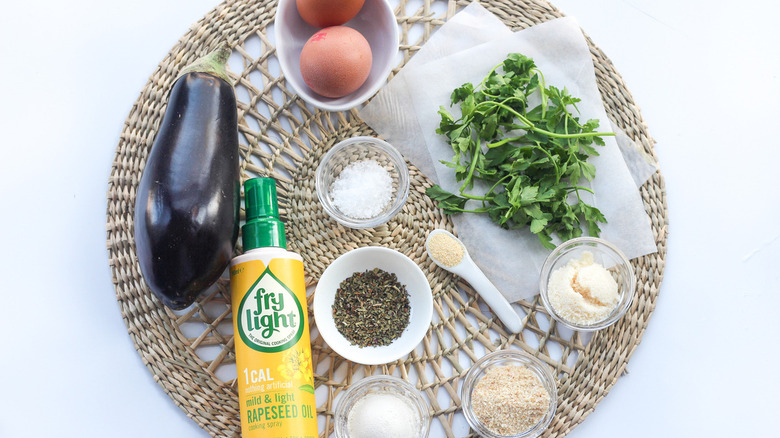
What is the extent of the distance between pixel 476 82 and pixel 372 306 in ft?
1.61

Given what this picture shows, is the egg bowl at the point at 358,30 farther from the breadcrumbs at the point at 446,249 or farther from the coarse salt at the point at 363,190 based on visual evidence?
the breadcrumbs at the point at 446,249

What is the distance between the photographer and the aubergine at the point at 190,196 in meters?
0.92

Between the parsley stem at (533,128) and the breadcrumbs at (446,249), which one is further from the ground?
the parsley stem at (533,128)

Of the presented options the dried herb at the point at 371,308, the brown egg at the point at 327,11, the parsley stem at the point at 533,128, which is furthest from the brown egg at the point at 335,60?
the dried herb at the point at 371,308

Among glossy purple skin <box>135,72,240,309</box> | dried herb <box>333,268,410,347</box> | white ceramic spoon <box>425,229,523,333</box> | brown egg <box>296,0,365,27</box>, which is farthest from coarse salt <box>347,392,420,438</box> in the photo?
brown egg <box>296,0,365,27</box>

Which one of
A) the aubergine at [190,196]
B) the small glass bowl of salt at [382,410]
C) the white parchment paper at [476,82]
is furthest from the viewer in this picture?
the white parchment paper at [476,82]

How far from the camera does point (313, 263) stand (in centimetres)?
111

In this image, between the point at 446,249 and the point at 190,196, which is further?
the point at 446,249

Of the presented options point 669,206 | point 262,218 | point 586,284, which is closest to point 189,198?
point 262,218

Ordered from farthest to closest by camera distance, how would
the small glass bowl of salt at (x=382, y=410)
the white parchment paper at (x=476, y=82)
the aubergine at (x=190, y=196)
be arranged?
1. the white parchment paper at (x=476, y=82)
2. the small glass bowl of salt at (x=382, y=410)
3. the aubergine at (x=190, y=196)

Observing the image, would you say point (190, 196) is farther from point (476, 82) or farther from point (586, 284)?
point (586, 284)

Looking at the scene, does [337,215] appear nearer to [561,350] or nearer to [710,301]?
[561,350]

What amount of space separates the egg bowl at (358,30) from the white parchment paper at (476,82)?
0.23ft

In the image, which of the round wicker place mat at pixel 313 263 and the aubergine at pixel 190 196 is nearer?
the aubergine at pixel 190 196
